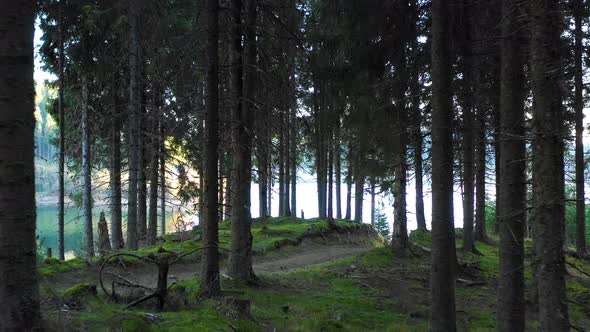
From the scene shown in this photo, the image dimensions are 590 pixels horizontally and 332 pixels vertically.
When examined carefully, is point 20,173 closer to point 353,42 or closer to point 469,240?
Result: point 353,42

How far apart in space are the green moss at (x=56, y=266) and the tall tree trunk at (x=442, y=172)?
28.7 feet

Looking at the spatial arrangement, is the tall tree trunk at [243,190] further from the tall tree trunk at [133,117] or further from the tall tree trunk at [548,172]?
the tall tree trunk at [548,172]

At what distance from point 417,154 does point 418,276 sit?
11.2 ft

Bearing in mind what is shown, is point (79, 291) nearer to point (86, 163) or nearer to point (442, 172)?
point (442, 172)

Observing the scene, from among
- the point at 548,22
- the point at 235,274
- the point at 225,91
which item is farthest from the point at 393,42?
the point at 235,274

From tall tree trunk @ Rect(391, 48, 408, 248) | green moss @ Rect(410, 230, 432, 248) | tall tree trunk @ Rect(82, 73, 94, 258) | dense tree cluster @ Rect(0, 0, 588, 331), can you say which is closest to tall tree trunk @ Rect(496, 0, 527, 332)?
dense tree cluster @ Rect(0, 0, 588, 331)

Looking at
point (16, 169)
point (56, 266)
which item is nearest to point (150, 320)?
point (16, 169)

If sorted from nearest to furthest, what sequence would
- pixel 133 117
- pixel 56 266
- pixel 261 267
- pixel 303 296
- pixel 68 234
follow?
pixel 303 296
pixel 56 266
pixel 261 267
pixel 133 117
pixel 68 234

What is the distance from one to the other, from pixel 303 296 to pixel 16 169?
25.1 ft

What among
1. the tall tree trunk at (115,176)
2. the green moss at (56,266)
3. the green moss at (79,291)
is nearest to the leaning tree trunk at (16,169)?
the green moss at (79,291)

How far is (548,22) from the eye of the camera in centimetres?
496

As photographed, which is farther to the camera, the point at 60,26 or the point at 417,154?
the point at 60,26

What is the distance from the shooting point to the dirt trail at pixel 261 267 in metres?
10.7

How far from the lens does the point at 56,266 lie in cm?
1118
